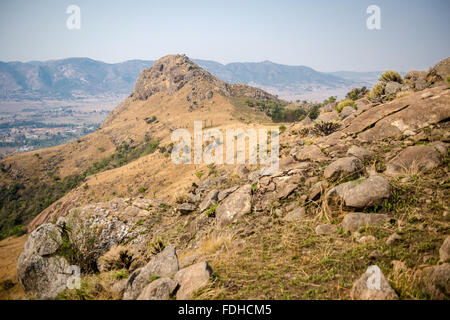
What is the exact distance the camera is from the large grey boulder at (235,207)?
6.62 metres

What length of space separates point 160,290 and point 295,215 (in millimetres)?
3670

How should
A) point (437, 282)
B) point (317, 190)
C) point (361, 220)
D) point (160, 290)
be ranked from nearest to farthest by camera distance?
1. point (437, 282)
2. point (160, 290)
3. point (361, 220)
4. point (317, 190)

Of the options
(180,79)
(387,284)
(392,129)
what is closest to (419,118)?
(392,129)

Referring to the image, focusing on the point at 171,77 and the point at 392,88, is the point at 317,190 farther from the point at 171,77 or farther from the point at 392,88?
the point at 171,77

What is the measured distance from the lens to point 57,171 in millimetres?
62312

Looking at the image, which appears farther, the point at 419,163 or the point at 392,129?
the point at 392,129

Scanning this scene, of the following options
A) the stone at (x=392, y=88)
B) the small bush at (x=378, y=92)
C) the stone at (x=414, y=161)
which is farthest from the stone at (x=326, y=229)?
the small bush at (x=378, y=92)

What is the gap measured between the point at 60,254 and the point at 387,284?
8.29 meters

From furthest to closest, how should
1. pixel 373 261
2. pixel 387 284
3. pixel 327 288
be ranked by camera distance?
pixel 373 261 < pixel 327 288 < pixel 387 284

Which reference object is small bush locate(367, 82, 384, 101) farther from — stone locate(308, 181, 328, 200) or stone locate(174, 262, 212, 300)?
stone locate(174, 262, 212, 300)

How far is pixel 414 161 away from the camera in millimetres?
5645

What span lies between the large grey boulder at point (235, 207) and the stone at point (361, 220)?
107 inches

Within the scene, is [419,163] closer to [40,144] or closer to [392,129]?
[392,129]

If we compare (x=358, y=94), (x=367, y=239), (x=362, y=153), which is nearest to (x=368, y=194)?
(x=367, y=239)
